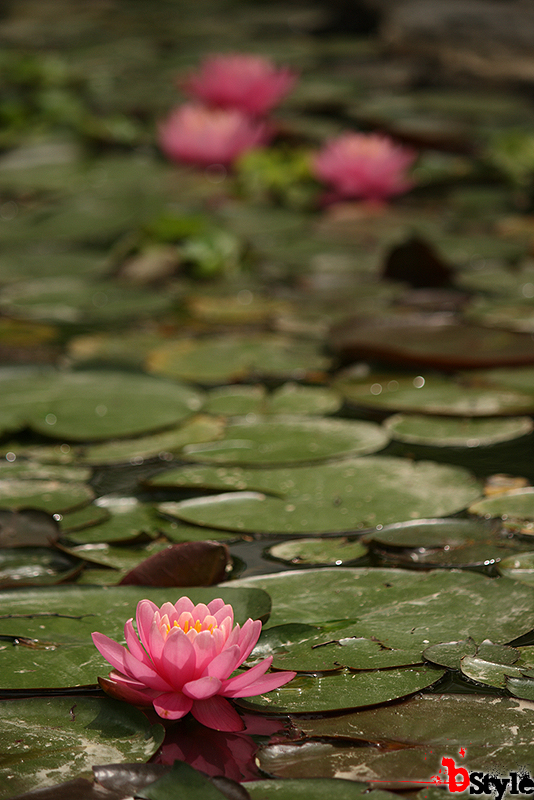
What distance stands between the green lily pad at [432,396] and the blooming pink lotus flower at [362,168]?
4.07 ft

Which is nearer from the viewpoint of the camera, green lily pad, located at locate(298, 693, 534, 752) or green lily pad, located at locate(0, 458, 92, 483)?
green lily pad, located at locate(298, 693, 534, 752)

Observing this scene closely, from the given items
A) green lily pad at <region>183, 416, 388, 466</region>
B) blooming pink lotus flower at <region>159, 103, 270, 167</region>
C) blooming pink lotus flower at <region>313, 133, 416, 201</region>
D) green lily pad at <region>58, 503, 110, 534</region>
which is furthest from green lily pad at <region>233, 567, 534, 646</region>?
blooming pink lotus flower at <region>159, 103, 270, 167</region>

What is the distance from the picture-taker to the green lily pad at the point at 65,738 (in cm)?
78

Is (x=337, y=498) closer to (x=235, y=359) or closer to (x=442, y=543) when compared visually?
(x=442, y=543)

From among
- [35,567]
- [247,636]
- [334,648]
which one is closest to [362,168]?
[35,567]

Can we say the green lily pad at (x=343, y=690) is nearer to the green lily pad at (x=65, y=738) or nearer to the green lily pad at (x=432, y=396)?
the green lily pad at (x=65, y=738)

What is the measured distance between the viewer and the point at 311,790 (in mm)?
754

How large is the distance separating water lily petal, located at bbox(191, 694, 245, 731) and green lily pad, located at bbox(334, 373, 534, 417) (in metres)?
0.90

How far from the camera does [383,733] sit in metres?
0.83

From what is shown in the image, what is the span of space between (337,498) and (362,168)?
1804 mm

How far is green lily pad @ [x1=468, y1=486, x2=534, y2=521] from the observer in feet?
4.17

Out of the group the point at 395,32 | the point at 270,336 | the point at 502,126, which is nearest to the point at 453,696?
the point at 270,336

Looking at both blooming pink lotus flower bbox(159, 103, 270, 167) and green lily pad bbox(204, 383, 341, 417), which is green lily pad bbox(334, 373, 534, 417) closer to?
green lily pad bbox(204, 383, 341, 417)

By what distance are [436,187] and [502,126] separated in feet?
2.14
